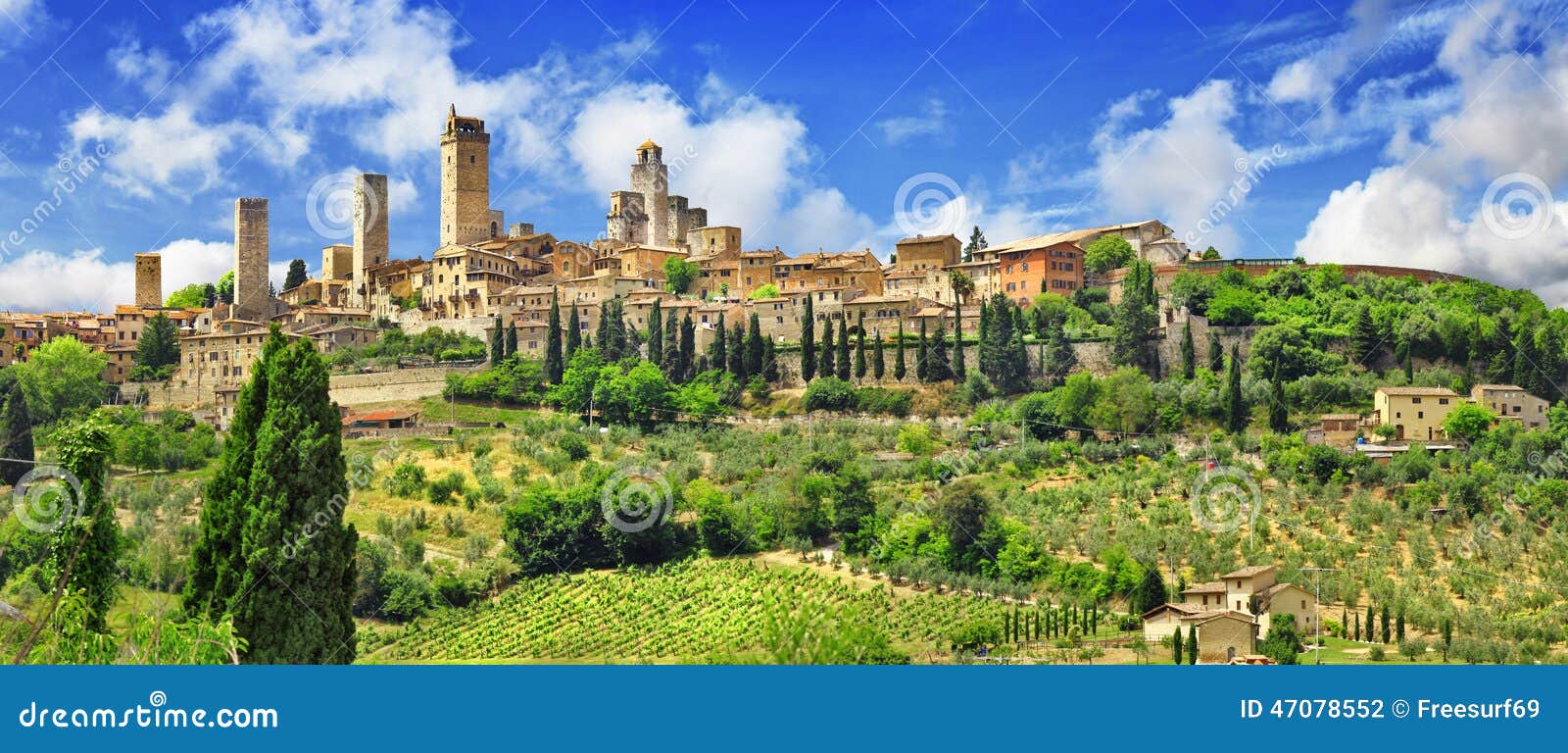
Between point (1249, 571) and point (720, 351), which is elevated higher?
point (720, 351)

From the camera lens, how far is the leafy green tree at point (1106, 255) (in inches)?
2010

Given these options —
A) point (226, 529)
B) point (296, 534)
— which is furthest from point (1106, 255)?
point (226, 529)

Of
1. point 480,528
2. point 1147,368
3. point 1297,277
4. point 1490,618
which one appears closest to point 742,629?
point 480,528

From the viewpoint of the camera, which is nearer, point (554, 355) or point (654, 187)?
point (554, 355)

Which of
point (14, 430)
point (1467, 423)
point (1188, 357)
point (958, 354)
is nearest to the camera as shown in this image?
point (14, 430)

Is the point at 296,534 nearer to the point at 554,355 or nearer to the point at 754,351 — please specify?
the point at 754,351

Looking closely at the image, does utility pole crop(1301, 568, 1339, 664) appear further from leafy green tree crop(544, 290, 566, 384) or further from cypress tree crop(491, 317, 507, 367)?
cypress tree crop(491, 317, 507, 367)

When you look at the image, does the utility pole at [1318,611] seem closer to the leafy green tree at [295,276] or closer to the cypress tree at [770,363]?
the cypress tree at [770,363]

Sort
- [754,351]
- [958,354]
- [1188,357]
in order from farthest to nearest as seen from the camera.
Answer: [754,351] → [958,354] → [1188,357]

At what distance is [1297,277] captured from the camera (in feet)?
155

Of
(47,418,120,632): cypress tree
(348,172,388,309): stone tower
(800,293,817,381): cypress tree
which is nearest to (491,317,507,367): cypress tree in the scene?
(800,293,817,381): cypress tree

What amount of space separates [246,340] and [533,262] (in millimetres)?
12907

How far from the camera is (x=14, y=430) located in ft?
121

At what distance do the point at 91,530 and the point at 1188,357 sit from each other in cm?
3348
